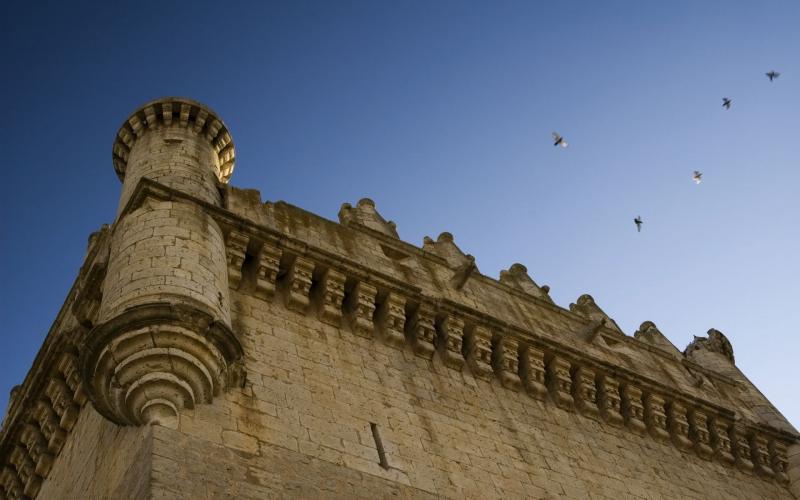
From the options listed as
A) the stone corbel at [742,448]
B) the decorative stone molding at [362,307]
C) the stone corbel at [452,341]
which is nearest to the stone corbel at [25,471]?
the decorative stone molding at [362,307]

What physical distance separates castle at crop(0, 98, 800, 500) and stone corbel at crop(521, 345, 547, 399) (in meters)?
0.02

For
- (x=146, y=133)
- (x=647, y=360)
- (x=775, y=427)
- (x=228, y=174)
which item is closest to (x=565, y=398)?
(x=647, y=360)

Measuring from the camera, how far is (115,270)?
1009cm

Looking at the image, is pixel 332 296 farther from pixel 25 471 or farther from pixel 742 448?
pixel 742 448

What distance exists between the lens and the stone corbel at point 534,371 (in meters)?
12.6

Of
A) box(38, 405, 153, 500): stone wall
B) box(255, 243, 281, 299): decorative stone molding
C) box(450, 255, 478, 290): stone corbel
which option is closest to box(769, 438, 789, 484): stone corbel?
box(450, 255, 478, 290): stone corbel

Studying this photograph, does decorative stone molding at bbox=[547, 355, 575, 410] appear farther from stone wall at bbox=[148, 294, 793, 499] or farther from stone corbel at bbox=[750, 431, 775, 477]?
stone corbel at bbox=[750, 431, 775, 477]

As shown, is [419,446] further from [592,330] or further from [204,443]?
[592,330]

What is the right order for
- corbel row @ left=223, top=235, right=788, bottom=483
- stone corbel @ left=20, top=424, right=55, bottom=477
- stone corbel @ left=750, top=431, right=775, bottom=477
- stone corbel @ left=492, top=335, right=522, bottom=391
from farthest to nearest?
stone corbel @ left=750, top=431, right=775, bottom=477 → stone corbel @ left=492, top=335, right=522, bottom=391 → corbel row @ left=223, top=235, right=788, bottom=483 → stone corbel @ left=20, top=424, right=55, bottom=477

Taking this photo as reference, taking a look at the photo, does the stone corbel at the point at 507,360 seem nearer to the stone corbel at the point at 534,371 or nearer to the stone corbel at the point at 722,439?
the stone corbel at the point at 534,371

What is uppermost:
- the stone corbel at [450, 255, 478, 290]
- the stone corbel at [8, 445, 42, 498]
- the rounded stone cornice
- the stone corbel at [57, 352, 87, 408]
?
the rounded stone cornice

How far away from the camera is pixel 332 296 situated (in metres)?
11.6

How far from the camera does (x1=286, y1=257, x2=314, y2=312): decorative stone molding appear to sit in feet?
37.0

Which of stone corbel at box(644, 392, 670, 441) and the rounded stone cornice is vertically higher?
the rounded stone cornice
